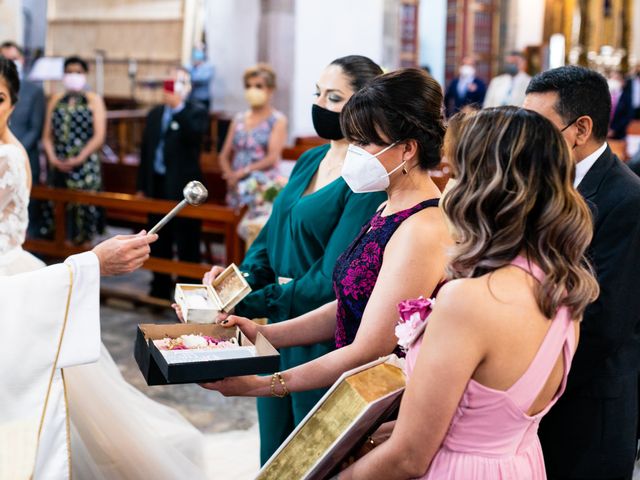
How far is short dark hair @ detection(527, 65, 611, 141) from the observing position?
231 centimetres

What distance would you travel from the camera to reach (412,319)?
1742 millimetres

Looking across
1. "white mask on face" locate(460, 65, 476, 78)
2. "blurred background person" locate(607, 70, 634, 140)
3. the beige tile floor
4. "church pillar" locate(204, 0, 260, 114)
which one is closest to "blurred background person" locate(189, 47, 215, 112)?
"church pillar" locate(204, 0, 260, 114)

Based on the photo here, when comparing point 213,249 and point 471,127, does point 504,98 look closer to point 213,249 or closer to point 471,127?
point 213,249

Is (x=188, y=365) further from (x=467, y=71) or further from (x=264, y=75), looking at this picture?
(x=467, y=71)

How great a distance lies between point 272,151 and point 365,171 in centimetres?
497

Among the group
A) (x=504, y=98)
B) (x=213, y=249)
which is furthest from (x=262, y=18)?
(x=504, y=98)

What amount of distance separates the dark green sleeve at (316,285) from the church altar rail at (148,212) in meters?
3.46

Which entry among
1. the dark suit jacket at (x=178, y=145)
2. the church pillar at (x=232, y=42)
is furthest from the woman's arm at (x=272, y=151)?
the church pillar at (x=232, y=42)

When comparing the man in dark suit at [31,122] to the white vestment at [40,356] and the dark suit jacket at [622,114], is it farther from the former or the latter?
the dark suit jacket at [622,114]

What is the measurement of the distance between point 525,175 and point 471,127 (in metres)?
0.14

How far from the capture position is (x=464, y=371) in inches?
62.5

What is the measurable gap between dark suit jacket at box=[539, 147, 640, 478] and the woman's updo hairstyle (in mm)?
423

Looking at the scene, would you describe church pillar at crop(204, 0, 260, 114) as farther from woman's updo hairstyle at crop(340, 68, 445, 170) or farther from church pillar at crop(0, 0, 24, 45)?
woman's updo hairstyle at crop(340, 68, 445, 170)

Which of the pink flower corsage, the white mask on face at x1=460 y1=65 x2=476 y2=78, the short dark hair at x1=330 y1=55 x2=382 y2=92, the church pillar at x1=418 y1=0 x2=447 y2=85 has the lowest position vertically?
the pink flower corsage
